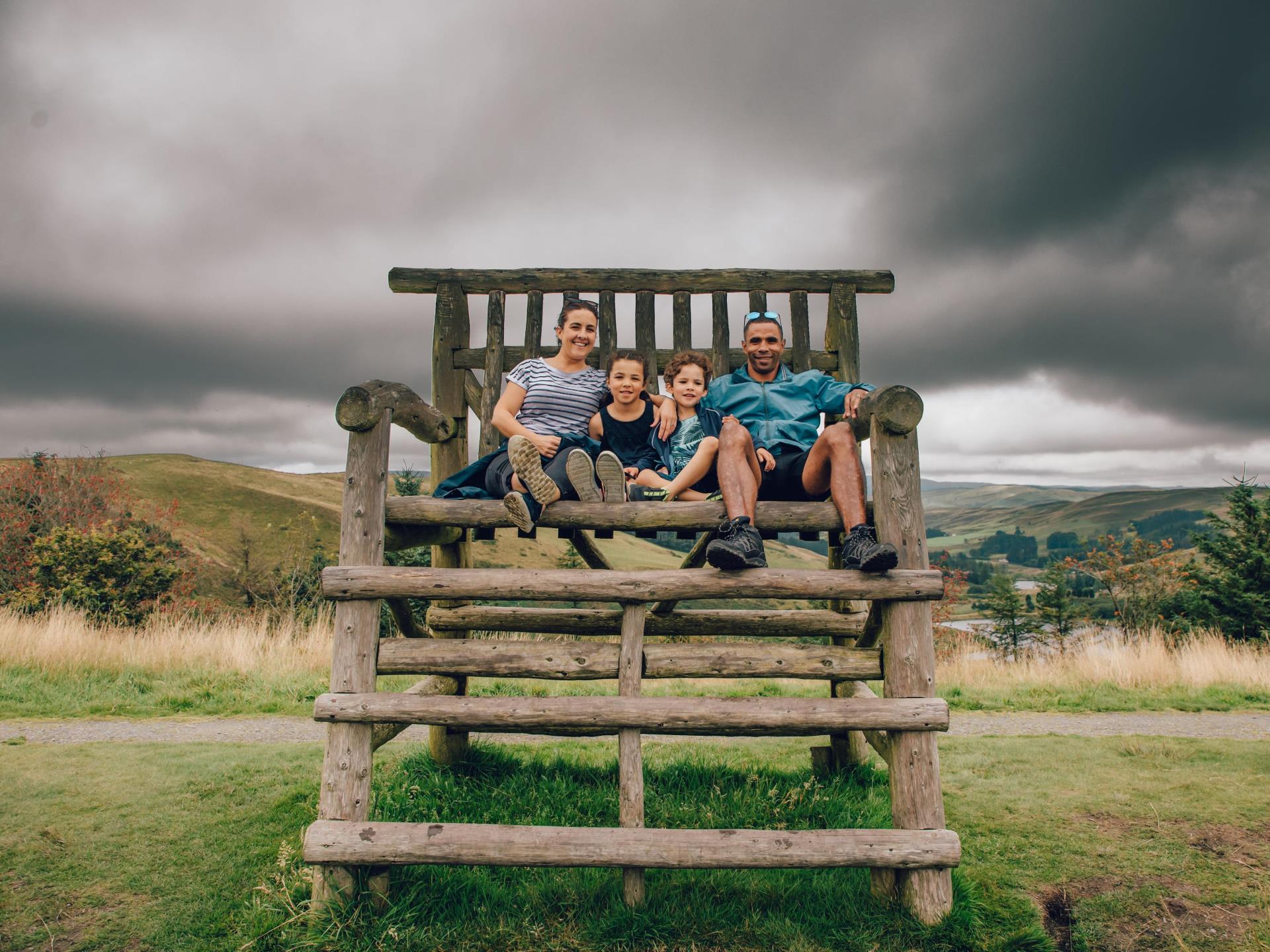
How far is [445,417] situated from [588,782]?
2.55m

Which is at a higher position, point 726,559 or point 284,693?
point 726,559

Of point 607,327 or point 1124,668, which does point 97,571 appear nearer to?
point 607,327

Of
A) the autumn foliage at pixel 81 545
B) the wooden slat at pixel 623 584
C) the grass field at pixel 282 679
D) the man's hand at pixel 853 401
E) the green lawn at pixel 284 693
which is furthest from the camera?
the autumn foliage at pixel 81 545

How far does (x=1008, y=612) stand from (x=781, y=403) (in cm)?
3950

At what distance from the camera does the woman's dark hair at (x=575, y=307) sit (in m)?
4.84

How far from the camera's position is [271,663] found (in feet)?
29.3

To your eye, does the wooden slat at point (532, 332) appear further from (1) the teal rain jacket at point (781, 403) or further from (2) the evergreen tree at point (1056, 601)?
(2) the evergreen tree at point (1056, 601)

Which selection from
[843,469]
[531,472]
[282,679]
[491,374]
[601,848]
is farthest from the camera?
[282,679]

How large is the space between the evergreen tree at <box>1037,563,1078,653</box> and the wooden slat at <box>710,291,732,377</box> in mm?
35994

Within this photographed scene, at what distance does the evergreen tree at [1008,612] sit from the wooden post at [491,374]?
128ft

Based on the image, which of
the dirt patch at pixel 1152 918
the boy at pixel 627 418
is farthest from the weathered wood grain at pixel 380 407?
the dirt patch at pixel 1152 918

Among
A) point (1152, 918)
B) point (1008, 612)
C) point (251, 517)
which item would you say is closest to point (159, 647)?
point (1152, 918)

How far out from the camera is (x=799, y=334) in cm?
511

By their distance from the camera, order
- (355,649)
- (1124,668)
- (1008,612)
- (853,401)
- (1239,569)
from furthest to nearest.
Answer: (1008,612), (1239,569), (1124,668), (853,401), (355,649)
